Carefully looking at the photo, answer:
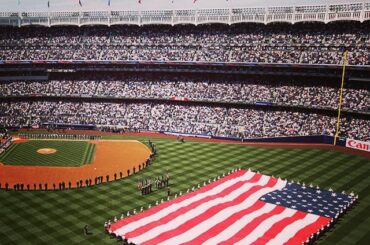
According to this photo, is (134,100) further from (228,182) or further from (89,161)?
(228,182)

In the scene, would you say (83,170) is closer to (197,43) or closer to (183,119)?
(183,119)

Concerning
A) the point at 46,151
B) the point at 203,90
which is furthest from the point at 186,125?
the point at 46,151

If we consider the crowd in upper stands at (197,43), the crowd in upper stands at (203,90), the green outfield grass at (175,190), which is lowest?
the green outfield grass at (175,190)

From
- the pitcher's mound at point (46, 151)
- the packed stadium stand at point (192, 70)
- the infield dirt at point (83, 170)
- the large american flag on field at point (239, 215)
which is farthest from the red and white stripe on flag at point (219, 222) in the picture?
the packed stadium stand at point (192, 70)

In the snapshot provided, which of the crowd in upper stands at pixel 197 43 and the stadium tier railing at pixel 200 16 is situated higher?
the stadium tier railing at pixel 200 16

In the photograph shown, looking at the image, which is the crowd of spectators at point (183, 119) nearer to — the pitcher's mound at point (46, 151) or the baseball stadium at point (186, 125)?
the baseball stadium at point (186, 125)
